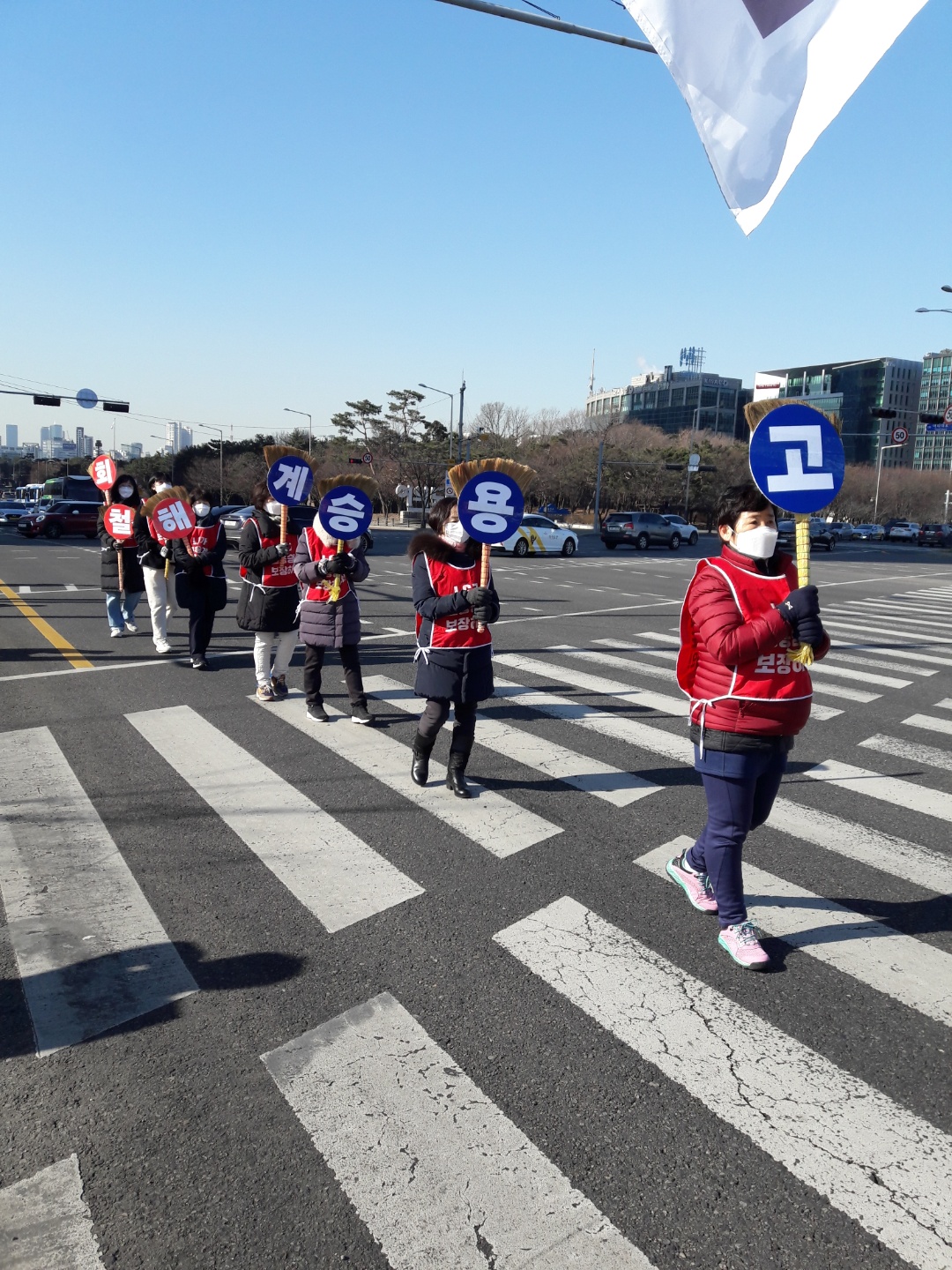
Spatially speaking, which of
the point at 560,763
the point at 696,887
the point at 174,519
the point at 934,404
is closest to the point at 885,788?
the point at 560,763

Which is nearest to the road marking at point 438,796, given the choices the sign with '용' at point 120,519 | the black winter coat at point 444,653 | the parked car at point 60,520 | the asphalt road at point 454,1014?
the asphalt road at point 454,1014

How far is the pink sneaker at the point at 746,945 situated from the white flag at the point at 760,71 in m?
3.22

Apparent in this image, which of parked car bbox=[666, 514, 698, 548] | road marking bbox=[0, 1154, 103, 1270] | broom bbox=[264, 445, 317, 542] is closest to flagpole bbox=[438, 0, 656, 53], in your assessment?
broom bbox=[264, 445, 317, 542]

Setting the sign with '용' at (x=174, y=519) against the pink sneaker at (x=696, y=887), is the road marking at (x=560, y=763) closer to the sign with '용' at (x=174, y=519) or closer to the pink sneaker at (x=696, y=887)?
the pink sneaker at (x=696, y=887)

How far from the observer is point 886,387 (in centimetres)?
12012

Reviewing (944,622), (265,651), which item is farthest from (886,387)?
(265,651)

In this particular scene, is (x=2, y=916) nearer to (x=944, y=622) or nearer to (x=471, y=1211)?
(x=471, y=1211)

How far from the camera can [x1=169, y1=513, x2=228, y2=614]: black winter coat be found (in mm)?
8922

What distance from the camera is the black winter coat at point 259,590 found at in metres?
7.52

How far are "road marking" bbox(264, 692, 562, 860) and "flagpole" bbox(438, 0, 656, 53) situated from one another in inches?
239

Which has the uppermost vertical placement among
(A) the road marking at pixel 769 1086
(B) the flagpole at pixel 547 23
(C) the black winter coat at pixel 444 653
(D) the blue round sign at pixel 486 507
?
(B) the flagpole at pixel 547 23

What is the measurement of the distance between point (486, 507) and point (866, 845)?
9.77 ft

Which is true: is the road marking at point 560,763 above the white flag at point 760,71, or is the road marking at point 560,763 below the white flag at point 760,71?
below

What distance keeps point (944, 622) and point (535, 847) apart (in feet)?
46.6
